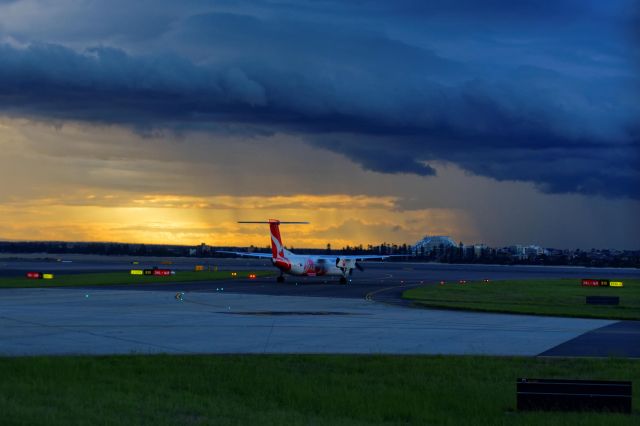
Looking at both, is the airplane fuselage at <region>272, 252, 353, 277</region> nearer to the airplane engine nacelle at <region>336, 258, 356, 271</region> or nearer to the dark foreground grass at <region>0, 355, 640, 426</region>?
the airplane engine nacelle at <region>336, 258, 356, 271</region>

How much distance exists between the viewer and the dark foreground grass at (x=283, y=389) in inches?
672

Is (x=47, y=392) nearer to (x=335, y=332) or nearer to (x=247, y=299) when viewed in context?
(x=335, y=332)

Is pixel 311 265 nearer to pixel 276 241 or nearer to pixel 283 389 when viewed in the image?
pixel 276 241

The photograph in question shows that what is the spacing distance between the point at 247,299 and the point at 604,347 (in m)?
30.7

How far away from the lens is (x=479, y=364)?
2477 cm

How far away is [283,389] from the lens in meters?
20.1

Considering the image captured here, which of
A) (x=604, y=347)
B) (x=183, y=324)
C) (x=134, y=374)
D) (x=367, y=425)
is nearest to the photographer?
(x=367, y=425)

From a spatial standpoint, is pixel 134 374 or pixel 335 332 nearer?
pixel 134 374

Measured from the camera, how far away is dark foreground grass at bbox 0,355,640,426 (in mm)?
17062

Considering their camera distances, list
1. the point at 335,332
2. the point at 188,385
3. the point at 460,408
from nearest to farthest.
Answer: the point at 460,408
the point at 188,385
the point at 335,332

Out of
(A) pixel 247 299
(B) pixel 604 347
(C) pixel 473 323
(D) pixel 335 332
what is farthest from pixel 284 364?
(A) pixel 247 299

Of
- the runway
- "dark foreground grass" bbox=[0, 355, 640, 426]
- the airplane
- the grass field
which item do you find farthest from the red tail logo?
"dark foreground grass" bbox=[0, 355, 640, 426]

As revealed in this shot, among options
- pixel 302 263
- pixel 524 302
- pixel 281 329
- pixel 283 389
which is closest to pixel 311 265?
pixel 302 263

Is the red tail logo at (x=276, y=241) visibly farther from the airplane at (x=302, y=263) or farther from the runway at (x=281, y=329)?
the runway at (x=281, y=329)
